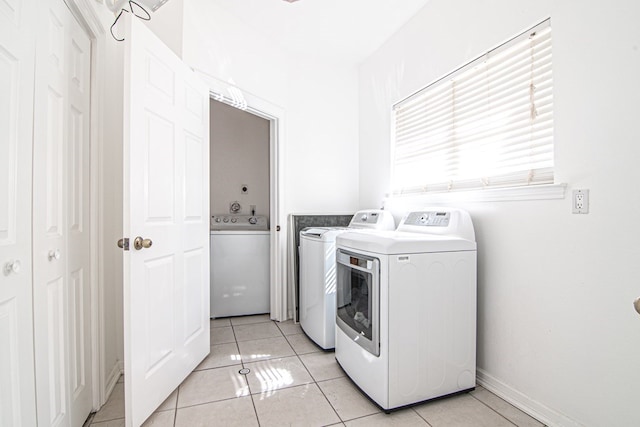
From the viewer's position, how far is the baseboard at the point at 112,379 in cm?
182

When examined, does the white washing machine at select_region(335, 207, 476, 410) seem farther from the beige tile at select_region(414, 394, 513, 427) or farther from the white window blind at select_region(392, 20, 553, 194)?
the white window blind at select_region(392, 20, 553, 194)

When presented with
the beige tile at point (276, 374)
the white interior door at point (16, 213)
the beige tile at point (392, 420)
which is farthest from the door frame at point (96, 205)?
the beige tile at point (392, 420)

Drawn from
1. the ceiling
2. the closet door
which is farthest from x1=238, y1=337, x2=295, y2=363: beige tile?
the ceiling

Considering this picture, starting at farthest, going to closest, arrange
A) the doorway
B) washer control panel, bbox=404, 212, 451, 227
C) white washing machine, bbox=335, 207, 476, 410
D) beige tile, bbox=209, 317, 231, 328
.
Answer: the doorway < beige tile, bbox=209, 317, 231, 328 < washer control panel, bbox=404, 212, 451, 227 < white washing machine, bbox=335, 207, 476, 410

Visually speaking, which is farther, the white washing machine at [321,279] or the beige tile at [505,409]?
the white washing machine at [321,279]

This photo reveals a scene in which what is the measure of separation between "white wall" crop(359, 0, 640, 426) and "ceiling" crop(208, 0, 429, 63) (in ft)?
2.43

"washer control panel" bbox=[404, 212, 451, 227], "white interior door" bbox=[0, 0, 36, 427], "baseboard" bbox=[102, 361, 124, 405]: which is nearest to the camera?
"white interior door" bbox=[0, 0, 36, 427]

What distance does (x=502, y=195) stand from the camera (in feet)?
6.10

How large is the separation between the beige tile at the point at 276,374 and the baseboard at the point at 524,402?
109 centimetres

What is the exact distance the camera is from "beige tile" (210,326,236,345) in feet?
8.78

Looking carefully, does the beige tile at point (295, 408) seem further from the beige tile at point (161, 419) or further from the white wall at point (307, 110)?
the white wall at point (307, 110)

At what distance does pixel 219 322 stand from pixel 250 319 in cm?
30

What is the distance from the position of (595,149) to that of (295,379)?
2057mm

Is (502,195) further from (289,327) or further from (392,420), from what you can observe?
(289,327)
